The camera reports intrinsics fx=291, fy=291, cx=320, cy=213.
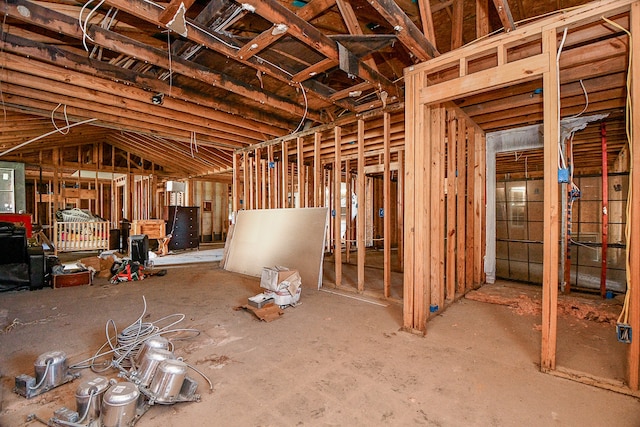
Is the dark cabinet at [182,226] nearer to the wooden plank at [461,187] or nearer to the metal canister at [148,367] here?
the metal canister at [148,367]

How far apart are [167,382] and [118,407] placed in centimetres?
25

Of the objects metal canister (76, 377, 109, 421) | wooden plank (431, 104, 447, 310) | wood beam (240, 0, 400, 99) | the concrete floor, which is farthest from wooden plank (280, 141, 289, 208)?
metal canister (76, 377, 109, 421)

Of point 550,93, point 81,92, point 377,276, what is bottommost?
point 377,276

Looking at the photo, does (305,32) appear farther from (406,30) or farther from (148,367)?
(148,367)

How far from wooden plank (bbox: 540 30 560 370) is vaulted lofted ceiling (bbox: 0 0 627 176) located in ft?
1.83

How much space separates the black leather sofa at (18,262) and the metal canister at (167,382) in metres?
4.15

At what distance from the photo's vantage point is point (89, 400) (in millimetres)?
1516

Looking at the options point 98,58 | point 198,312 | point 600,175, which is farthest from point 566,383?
point 98,58

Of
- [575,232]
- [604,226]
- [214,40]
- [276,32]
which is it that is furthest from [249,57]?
[575,232]

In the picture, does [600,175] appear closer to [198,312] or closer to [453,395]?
[453,395]

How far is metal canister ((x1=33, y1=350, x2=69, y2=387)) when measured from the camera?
1.82 metres

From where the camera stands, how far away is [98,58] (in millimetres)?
3066

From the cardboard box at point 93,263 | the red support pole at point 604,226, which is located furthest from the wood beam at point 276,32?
the cardboard box at point 93,263

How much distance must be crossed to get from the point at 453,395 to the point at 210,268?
5.26m
